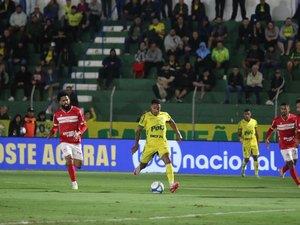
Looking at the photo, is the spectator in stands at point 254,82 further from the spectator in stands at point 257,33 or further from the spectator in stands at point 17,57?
the spectator in stands at point 17,57

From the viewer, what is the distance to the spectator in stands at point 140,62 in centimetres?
3866

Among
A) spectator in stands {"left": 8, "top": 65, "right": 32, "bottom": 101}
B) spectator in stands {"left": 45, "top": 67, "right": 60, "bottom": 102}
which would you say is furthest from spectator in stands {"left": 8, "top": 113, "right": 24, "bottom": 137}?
spectator in stands {"left": 8, "top": 65, "right": 32, "bottom": 101}

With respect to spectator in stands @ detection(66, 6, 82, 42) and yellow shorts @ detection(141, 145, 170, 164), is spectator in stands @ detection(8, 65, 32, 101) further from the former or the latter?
yellow shorts @ detection(141, 145, 170, 164)

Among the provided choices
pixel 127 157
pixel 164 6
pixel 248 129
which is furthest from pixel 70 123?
pixel 164 6

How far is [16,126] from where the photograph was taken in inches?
1428

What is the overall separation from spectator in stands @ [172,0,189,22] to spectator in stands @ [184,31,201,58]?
3.72 feet

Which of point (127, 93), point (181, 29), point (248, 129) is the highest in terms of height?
point (181, 29)

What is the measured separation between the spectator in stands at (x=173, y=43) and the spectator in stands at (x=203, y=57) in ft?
2.84

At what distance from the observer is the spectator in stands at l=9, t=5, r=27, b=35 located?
41778 millimetres

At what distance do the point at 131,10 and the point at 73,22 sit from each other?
236cm

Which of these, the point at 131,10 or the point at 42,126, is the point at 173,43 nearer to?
the point at 131,10

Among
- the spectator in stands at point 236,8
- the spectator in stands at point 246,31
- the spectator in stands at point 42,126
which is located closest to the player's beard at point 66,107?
the spectator in stands at point 42,126

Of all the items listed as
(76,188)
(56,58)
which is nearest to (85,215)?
(76,188)

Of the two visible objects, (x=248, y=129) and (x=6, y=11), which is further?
(x=6, y=11)
